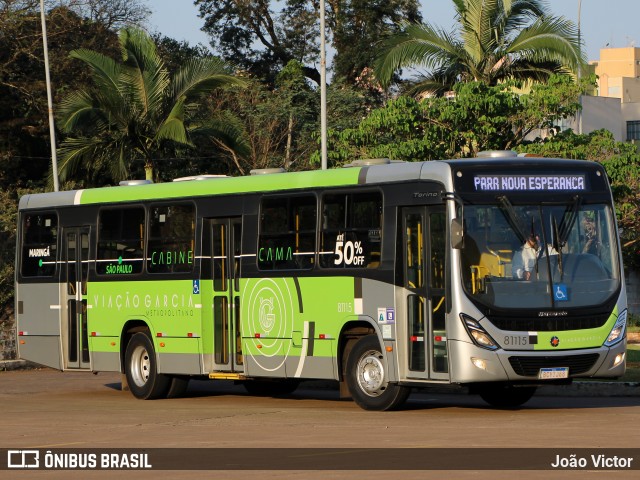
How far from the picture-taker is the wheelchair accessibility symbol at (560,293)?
55.6 feet

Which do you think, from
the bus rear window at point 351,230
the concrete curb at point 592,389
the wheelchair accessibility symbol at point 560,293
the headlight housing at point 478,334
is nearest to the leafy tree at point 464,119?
the concrete curb at point 592,389

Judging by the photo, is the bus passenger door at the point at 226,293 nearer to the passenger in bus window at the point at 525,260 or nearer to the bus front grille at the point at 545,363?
the passenger in bus window at the point at 525,260

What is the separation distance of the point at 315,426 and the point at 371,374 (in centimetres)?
229

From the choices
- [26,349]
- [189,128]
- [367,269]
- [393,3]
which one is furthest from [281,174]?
[393,3]

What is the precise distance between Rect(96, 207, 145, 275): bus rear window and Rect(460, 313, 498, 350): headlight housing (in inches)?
269

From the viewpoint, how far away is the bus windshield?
16.9 meters

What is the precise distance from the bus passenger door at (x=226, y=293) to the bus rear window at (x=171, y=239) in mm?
497

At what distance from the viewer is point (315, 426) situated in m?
15.9

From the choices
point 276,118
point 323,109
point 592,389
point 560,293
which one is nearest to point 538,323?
point 560,293

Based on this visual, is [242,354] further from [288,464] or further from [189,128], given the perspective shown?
[189,128]

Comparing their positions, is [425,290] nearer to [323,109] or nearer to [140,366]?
[140,366]

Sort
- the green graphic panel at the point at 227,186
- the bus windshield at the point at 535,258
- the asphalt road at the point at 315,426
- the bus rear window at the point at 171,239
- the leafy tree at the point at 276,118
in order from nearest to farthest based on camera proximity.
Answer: the asphalt road at the point at 315,426 < the bus windshield at the point at 535,258 < the green graphic panel at the point at 227,186 < the bus rear window at the point at 171,239 < the leafy tree at the point at 276,118

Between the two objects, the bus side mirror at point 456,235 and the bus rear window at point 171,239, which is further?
the bus rear window at point 171,239

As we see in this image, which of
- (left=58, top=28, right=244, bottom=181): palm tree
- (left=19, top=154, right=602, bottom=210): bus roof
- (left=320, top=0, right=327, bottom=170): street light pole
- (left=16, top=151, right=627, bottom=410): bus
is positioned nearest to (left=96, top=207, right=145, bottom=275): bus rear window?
(left=16, top=151, right=627, bottom=410): bus
